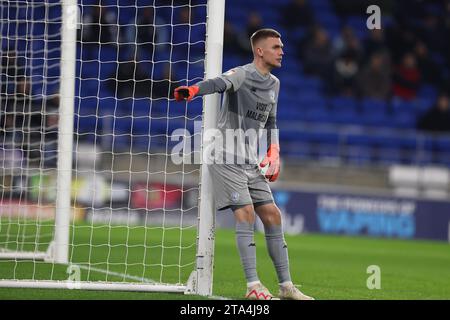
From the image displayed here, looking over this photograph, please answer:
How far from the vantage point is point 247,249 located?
289 inches

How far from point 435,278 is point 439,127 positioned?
10630 mm

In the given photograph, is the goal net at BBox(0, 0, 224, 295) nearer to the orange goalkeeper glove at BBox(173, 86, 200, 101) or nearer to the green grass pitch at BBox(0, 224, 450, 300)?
the green grass pitch at BBox(0, 224, 450, 300)

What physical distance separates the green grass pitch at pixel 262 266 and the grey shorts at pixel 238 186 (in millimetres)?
789

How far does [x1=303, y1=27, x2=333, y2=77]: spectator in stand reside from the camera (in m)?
21.9

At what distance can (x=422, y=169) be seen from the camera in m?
19.7

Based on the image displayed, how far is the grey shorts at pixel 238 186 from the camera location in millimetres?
7328

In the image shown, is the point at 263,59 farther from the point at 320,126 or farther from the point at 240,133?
the point at 320,126

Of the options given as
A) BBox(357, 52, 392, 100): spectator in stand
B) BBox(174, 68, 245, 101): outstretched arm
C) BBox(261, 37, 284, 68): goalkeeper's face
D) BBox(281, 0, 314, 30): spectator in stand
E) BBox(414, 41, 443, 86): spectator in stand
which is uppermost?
BBox(281, 0, 314, 30): spectator in stand

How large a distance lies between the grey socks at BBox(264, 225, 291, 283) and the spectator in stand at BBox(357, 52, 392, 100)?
14625mm

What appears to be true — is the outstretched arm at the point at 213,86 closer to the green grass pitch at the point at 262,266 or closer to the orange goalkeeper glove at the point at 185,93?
the orange goalkeeper glove at the point at 185,93

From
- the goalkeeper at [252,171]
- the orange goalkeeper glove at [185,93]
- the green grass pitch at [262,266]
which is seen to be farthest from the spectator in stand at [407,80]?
the orange goalkeeper glove at [185,93]

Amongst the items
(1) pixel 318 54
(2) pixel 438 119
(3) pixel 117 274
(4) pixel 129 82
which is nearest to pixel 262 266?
(3) pixel 117 274

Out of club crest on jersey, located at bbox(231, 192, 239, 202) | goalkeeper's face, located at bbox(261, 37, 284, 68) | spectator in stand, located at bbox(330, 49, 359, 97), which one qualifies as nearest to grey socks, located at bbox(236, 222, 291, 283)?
club crest on jersey, located at bbox(231, 192, 239, 202)
